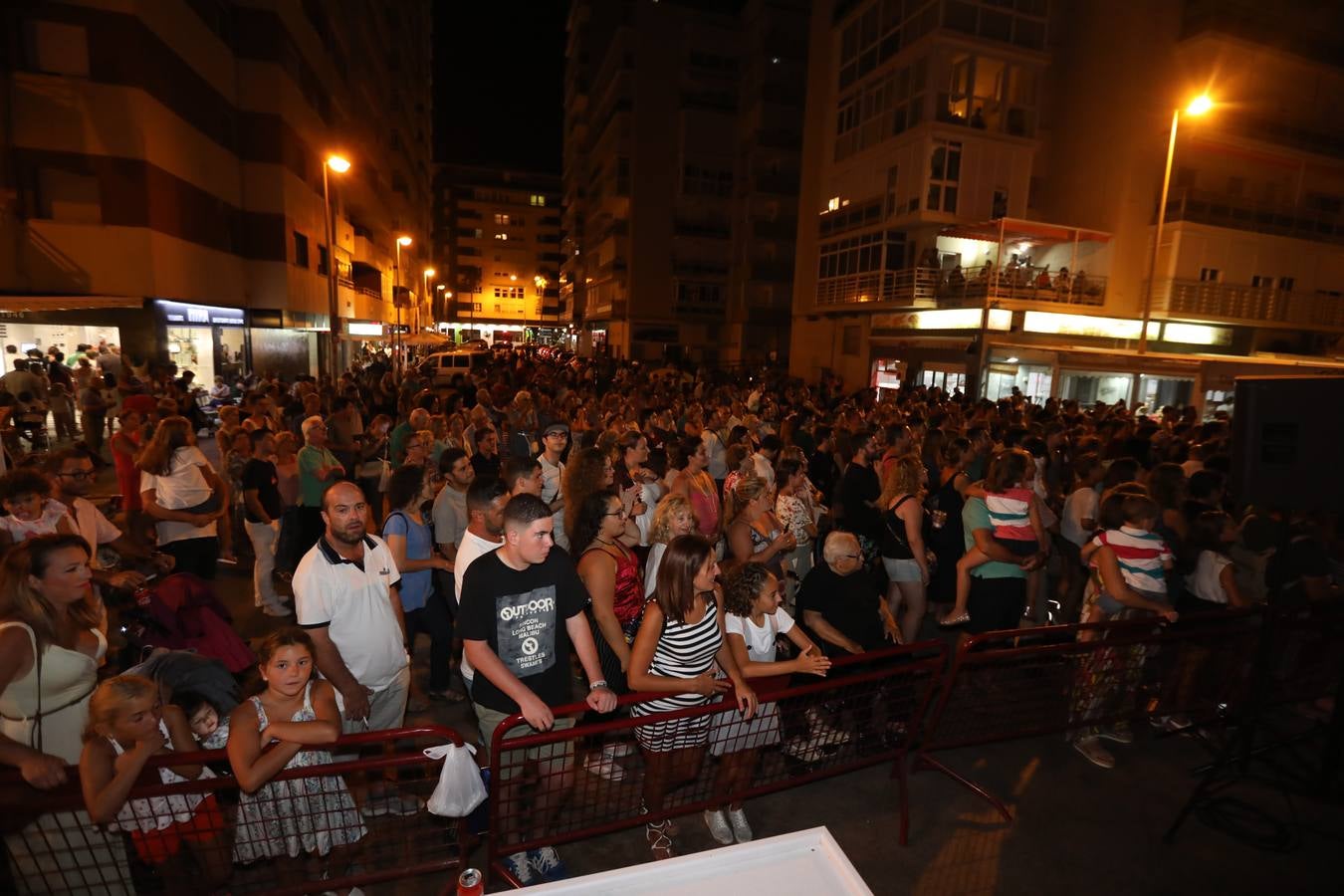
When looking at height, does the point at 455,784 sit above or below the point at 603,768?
above

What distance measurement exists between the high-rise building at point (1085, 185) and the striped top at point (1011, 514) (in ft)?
55.7

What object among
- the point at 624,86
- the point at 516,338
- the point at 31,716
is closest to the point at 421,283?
the point at 516,338

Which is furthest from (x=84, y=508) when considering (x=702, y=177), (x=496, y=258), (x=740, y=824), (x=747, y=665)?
(x=496, y=258)

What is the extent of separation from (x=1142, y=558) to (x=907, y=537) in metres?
1.64

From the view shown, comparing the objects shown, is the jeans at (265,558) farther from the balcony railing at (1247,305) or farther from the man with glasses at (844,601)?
the balcony railing at (1247,305)

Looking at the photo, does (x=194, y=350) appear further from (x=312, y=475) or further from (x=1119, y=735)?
(x=1119, y=735)

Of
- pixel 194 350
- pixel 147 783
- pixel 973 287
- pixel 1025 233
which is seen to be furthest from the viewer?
Answer: pixel 1025 233

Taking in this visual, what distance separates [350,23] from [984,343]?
3846 cm

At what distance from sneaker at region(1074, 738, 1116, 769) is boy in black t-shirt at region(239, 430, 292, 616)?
7190 mm

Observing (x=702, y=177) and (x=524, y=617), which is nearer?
(x=524, y=617)

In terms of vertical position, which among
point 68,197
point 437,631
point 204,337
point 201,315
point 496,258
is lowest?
point 437,631

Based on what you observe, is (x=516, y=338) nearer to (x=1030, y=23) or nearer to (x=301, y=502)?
(x=1030, y=23)

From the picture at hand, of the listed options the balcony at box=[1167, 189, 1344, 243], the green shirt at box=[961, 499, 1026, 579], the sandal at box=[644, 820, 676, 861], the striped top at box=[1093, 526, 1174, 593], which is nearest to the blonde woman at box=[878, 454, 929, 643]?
the green shirt at box=[961, 499, 1026, 579]

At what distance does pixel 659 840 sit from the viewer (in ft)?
12.2
